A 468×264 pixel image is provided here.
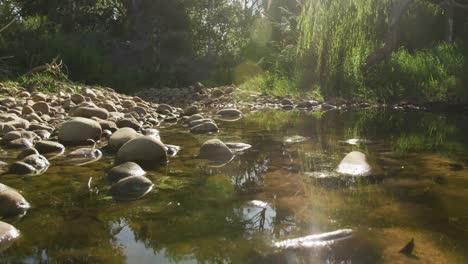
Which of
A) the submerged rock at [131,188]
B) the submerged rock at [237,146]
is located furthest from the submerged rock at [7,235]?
the submerged rock at [237,146]

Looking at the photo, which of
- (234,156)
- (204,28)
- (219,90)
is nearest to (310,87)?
(219,90)

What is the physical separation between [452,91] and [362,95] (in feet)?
4.88

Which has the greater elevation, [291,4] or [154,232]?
[291,4]

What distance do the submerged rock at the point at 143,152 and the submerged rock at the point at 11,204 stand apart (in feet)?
3.44

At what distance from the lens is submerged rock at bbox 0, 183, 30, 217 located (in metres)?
1.99

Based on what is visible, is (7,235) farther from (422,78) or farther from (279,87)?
(279,87)

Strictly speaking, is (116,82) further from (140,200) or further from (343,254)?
(343,254)

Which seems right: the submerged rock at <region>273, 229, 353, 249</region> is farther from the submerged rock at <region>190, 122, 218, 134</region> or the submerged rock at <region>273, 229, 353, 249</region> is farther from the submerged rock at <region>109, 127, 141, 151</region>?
the submerged rock at <region>190, 122, 218, 134</region>

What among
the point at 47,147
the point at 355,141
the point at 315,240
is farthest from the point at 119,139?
the point at 315,240

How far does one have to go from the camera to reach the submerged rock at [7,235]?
1.63 meters

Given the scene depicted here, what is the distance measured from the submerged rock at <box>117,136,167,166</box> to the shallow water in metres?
0.10

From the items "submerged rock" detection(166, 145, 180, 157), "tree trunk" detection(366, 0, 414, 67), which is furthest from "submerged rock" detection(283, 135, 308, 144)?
"tree trunk" detection(366, 0, 414, 67)

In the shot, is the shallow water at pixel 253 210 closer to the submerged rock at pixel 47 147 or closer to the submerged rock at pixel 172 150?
the submerged rock at pixel 172 150

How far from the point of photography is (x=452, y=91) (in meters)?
6.58
